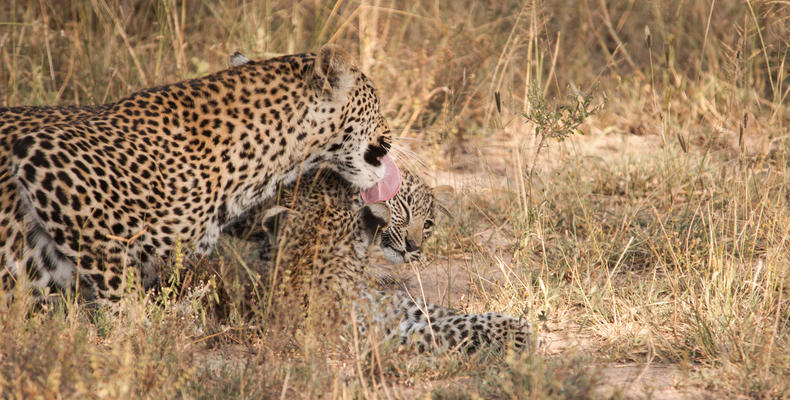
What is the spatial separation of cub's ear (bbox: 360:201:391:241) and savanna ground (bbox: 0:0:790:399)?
0.57m

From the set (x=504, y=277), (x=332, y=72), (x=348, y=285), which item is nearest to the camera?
(x=348, y=285)

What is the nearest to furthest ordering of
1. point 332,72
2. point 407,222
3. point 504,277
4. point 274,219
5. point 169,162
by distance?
1. point 169,162
2. point 332,72
3. point 274,219
4. point 504,277
5. point 407,222

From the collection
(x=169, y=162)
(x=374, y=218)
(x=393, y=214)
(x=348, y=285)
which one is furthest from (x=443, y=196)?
(x=169, y=162)

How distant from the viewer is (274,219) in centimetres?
528

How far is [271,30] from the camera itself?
341 inches

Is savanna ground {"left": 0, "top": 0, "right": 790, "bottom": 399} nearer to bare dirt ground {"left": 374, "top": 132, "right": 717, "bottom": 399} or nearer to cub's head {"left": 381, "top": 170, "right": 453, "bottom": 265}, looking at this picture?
bare dirt ground {"left": 374, "top": 132, "right": 717, "bottom": 399}

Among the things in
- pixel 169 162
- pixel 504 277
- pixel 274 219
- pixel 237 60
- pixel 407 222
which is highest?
pixel 237 60

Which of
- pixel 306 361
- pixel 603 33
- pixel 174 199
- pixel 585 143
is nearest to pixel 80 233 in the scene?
pixel 174 199

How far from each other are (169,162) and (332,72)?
3.57 feet

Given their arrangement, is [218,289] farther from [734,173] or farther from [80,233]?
Result: [734,173]

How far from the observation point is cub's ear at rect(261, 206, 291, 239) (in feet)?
16.7

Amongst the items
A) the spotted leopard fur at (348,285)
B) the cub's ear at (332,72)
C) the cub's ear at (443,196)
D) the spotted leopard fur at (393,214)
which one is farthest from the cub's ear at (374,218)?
the cub's ear at (443,196)

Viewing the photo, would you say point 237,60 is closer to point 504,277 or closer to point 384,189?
point 384,189

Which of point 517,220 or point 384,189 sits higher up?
point 384,189
